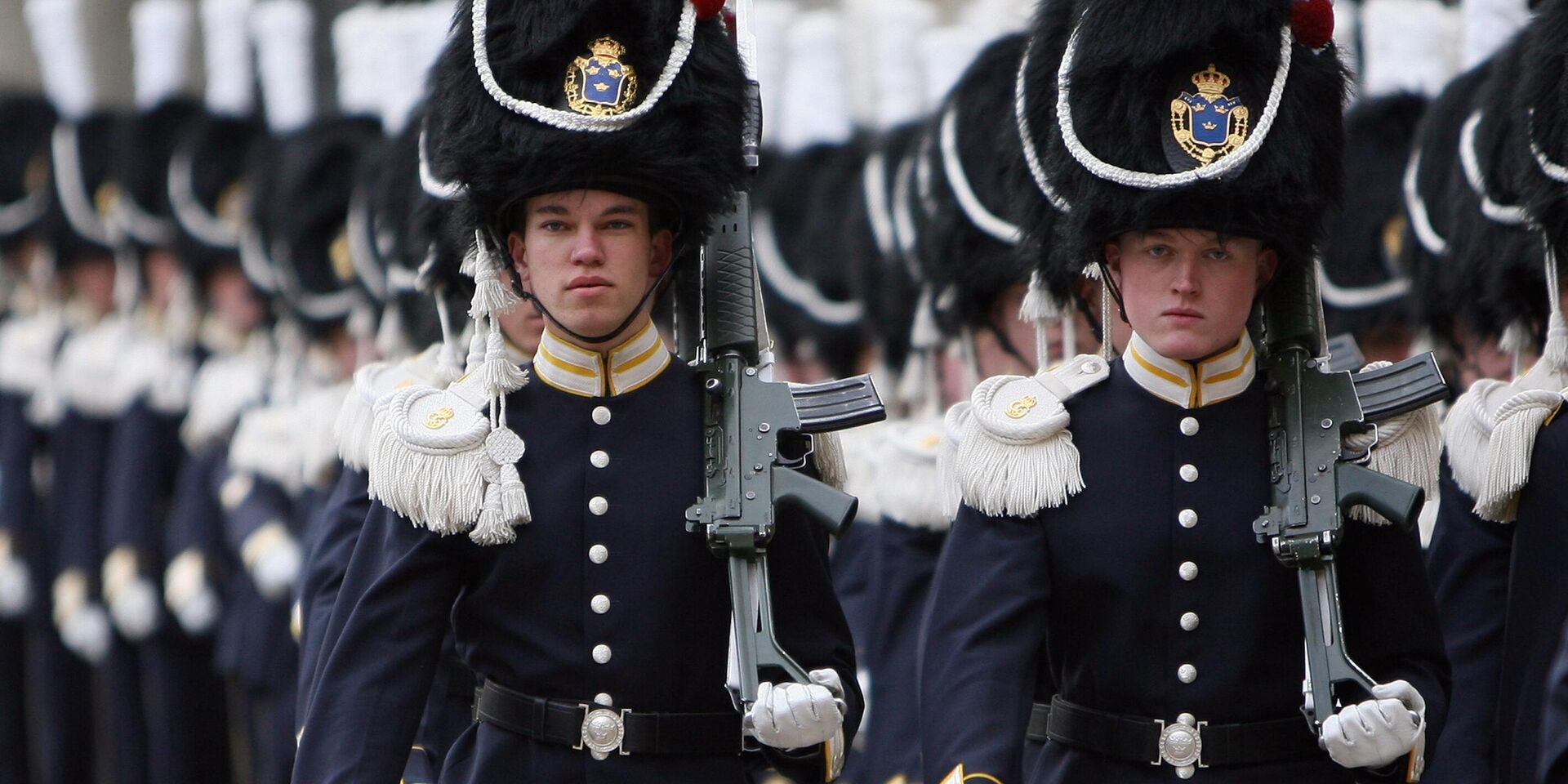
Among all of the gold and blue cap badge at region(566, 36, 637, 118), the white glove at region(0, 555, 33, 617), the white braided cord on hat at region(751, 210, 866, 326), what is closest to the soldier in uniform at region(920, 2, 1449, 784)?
the gold and blue cap badge at region(566, 36, 637, 118)

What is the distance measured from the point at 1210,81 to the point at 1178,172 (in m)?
0.18

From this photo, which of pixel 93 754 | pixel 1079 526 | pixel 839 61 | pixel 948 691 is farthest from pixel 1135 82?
pixel 93 754

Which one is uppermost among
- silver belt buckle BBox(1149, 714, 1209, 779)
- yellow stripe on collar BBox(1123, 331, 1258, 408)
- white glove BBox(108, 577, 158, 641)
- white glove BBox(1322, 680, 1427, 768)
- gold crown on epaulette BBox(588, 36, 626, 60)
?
gold crown on epaulette BBox(588, 36, 626, 60)

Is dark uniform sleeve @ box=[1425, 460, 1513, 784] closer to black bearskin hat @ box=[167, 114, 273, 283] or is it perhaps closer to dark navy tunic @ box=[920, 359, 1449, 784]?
dark navy tunic @ box=[920, 359, 1449, 784]

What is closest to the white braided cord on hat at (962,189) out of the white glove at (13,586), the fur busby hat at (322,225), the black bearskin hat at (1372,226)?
the black bearskin hat at (1372,226)

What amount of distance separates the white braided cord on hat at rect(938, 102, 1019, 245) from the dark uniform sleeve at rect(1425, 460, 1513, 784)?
1.45 metres

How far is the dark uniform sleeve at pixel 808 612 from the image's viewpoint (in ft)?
14.0

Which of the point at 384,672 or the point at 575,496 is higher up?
the point at 575,496

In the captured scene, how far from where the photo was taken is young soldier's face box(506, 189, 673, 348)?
4227 millimetres

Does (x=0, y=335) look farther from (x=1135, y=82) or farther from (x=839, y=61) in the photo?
(x=1135, y=82)

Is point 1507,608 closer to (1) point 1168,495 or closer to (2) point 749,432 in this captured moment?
(1) point 1168,495

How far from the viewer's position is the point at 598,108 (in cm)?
430

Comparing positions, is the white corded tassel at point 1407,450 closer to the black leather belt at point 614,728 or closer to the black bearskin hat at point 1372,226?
the black leather belt at point 614,728

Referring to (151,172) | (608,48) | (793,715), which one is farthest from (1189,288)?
(151,172)
